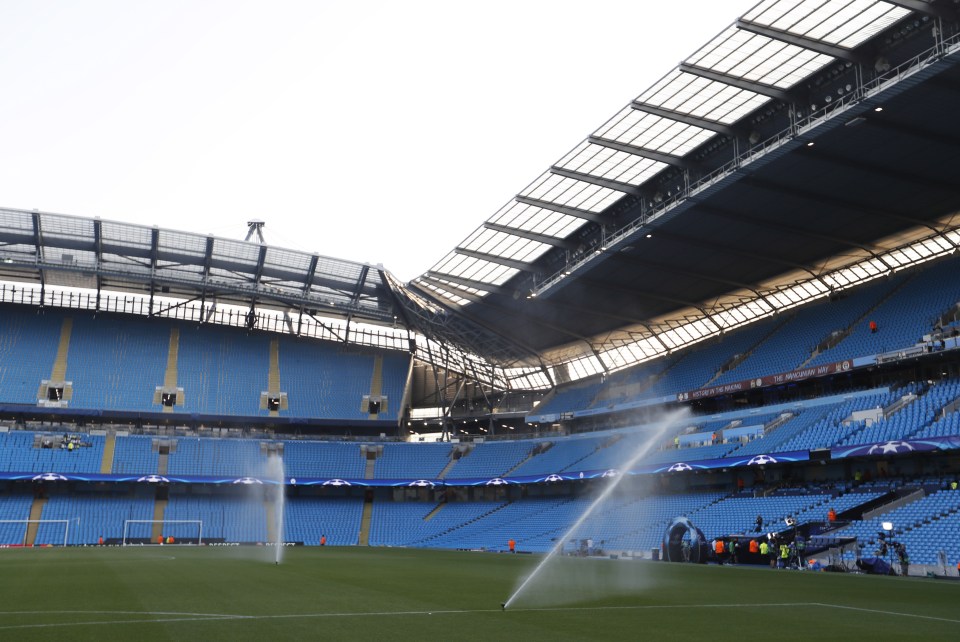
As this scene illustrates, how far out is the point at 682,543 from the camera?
4516cm

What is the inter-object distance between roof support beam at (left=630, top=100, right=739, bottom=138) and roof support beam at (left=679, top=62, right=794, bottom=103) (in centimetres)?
315

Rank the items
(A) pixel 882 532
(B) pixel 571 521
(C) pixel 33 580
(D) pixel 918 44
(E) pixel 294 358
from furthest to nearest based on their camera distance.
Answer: (E) pixel 294 358, (B) pixel 571 521, (A) pixel 882 532, (D) pixel 918 44, (C) pixel 33 580

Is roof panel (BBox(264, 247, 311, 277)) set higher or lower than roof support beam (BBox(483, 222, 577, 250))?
higher

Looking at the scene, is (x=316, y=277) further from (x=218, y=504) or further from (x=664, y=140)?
(x=664, y=140)

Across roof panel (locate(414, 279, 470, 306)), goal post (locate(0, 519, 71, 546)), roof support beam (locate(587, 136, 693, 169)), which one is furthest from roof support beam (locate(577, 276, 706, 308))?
goal post (locate(0, 519, 71, 546))

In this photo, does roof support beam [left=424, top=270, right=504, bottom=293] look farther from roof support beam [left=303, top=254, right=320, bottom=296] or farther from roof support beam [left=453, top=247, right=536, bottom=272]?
roof support beam [left=303, top=254, right=320, bottom=296]

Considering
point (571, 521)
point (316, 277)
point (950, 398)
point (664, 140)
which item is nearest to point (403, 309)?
point (316, 277)

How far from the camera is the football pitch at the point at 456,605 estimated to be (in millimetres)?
15977

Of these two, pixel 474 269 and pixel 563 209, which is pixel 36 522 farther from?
pixel 563 209

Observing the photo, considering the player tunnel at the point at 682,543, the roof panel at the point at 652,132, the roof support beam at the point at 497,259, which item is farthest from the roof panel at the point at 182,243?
the player tunnel at the point at 682,543

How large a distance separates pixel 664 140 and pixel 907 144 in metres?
11.7

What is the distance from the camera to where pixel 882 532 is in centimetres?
3869

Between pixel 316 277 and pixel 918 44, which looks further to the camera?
pixel 316 277

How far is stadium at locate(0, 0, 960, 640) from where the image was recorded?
2664cm
